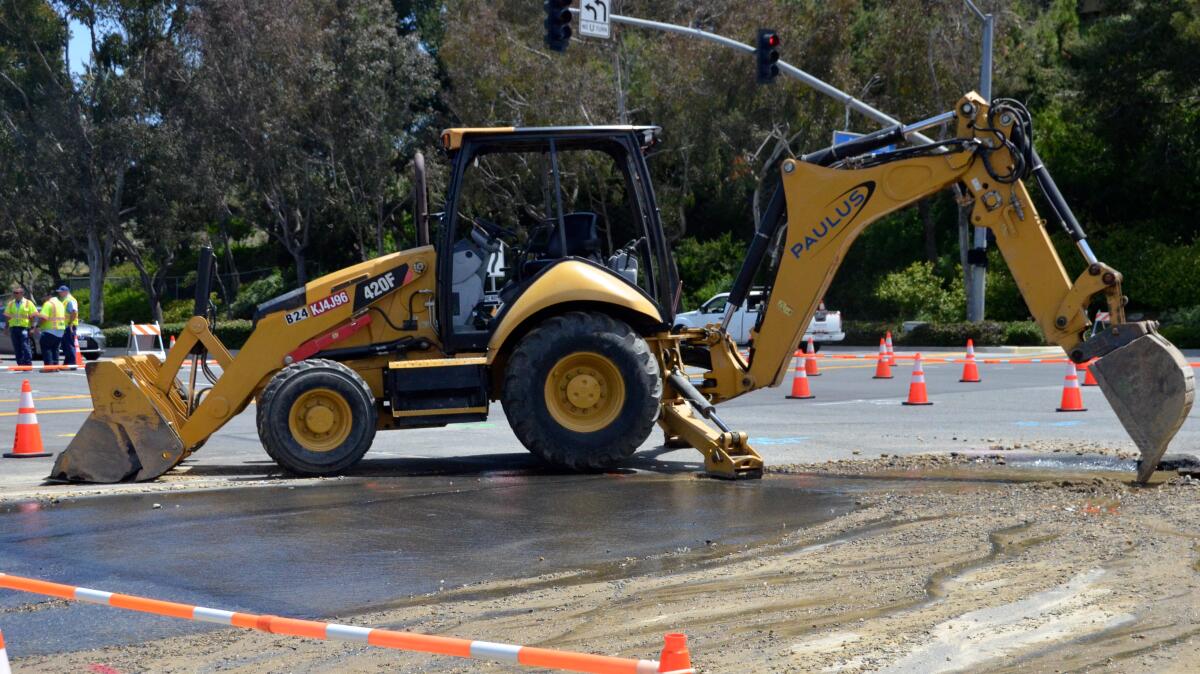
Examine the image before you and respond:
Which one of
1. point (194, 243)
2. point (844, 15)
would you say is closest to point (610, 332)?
point (844, 15)

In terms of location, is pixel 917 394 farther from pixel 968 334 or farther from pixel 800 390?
pixel 968 334

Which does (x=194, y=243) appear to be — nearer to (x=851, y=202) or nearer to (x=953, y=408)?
(x=953, y=408)

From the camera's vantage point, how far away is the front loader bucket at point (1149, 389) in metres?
9.48

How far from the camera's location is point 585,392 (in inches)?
437

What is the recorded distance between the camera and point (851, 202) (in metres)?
11.0

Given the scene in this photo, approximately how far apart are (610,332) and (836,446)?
11.0 ft

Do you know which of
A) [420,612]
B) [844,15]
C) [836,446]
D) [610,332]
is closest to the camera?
[420,612]

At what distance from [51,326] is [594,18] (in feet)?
42.6

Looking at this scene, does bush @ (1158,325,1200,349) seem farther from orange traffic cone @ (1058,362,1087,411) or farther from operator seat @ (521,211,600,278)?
operator seat @ (521,211,600,278)

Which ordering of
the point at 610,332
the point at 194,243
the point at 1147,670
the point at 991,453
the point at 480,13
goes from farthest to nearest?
the point at 194,243 → the point at 480,13 → the point at 991,453 → the point at 610,332 → the point at 1147,670

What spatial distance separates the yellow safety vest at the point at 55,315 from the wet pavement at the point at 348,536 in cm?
1919

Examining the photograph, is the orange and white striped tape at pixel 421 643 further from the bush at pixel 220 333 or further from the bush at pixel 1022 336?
the bush at pixel 220 333

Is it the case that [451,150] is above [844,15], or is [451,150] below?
below

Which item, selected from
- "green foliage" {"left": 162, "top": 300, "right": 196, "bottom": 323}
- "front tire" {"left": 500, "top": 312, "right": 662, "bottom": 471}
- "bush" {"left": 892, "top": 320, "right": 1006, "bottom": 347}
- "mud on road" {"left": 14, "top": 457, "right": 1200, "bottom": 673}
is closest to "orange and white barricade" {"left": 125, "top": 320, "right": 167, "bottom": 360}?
"front tire" {"left": 500, "top": 312, "right": 662, "bottom": 471}
